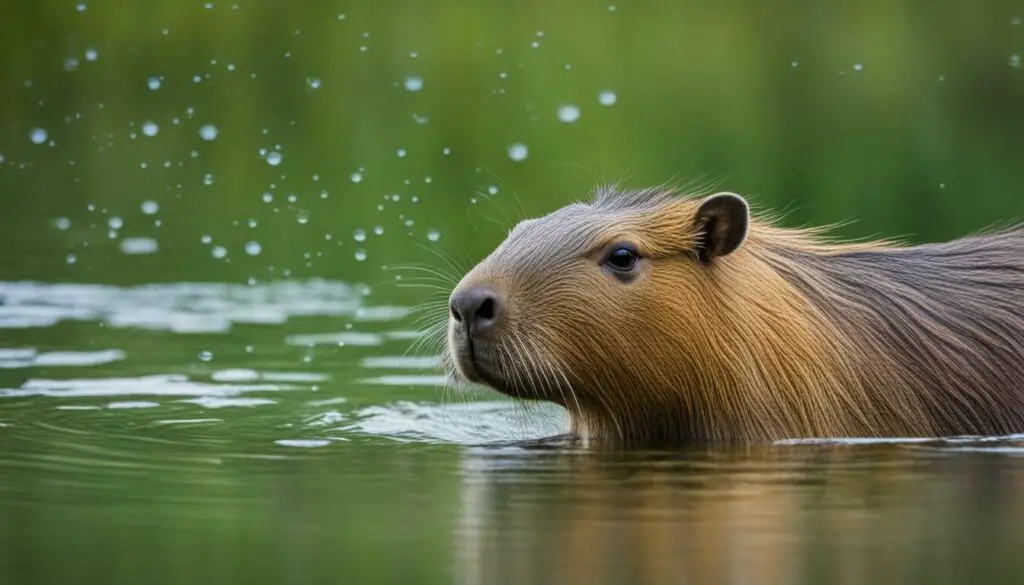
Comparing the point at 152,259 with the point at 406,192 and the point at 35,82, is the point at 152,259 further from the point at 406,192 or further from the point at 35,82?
the point at 35,82

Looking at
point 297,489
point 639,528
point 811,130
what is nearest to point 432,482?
point 297,489

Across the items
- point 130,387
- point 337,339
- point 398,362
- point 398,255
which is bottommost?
point 130,387

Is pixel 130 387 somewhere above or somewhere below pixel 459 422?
above

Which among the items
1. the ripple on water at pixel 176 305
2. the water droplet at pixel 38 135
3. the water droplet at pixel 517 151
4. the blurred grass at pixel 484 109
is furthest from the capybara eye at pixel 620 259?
the water droplet at pixel 38 135

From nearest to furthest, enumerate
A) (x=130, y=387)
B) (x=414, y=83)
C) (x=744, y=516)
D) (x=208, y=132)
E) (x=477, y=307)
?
(x=744, y=516)
(x=477, y=307)
(x=130, y=387)
(x=414, y=83)
(x=208, y=132)

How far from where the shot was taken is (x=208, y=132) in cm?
1758

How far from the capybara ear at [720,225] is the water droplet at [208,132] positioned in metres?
10.2

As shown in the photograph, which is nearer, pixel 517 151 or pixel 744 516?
pixel 744 516

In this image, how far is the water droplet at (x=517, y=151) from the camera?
16.0m

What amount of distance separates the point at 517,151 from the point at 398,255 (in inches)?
98.9

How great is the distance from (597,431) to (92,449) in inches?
73.9

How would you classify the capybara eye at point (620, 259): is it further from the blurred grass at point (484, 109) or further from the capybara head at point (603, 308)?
the blurred grass at point (484, 109)

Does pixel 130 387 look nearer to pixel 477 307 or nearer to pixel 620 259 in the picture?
pixel 477 307

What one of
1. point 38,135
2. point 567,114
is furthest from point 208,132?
point 567,114
